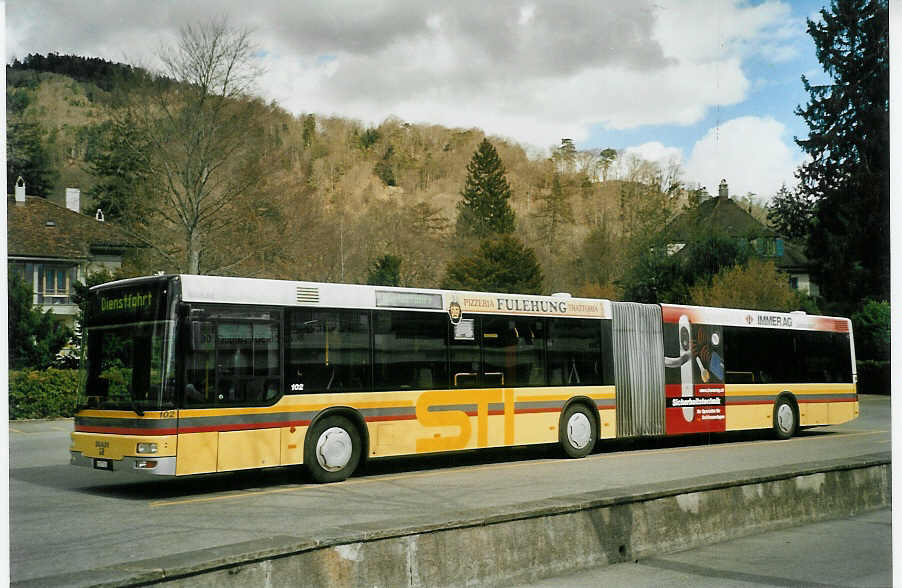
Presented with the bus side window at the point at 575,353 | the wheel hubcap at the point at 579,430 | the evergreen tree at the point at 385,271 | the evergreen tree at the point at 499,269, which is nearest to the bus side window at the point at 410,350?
the bus side window at the point at 575,353

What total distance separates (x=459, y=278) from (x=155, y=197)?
24.9 m

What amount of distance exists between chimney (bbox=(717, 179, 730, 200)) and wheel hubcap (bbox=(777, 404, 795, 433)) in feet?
110

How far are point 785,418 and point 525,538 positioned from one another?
15.6 meters

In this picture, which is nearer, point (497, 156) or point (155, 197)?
point (155, 197)

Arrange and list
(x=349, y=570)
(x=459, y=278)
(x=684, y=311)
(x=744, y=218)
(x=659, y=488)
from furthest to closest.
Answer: (x=459, y=278)
(x=744, y=218)
(x=684, y=311)
(x=659, y=488)
(x=349, y=570)

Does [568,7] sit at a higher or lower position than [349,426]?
higher

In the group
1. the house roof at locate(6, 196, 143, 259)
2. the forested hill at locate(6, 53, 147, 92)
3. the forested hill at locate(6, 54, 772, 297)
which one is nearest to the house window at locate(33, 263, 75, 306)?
the house roof at locate(6, 196, 143, 259)

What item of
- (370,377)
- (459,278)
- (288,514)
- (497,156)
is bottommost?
(288,514)

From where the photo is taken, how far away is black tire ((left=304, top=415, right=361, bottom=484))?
12.7 meters

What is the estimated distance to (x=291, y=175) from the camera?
3516cm

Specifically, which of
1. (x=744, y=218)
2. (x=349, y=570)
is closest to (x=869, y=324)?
(x=744, y=218)

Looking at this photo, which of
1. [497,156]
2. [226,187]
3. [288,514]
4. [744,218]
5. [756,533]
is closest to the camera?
[756,533]

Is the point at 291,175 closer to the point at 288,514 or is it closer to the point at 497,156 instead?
the point at 288,514

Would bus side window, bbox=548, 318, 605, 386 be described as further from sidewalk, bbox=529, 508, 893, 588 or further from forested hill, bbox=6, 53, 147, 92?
forested hill, bbox=6, 53, 147, 92
